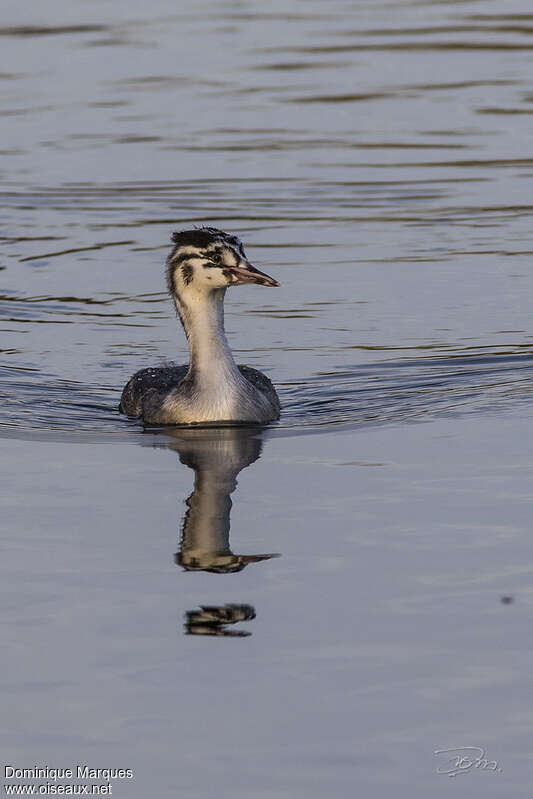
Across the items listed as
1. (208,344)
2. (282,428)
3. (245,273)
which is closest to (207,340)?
(208,344)

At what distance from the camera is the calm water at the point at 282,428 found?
321 inches

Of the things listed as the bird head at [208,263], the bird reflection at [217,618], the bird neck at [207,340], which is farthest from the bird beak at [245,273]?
the bird reflection at [217,618]

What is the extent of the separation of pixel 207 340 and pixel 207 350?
0.09m

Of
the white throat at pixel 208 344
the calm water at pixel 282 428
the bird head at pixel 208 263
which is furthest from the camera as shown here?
the white throat at pixel 208 344

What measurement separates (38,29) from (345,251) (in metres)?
16.5

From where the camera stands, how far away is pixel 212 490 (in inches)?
485

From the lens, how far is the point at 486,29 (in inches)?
1382

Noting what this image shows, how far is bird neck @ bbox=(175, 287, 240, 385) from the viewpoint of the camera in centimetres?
1481
